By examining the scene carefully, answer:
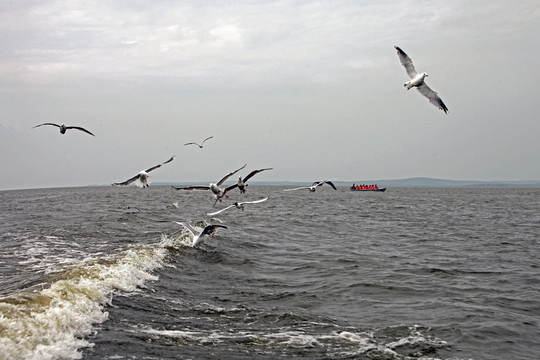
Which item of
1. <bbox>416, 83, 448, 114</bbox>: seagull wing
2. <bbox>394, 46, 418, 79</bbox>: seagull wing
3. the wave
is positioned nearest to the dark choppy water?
the wave

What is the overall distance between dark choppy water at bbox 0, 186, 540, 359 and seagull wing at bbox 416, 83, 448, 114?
5057mm

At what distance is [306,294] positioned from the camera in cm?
1170

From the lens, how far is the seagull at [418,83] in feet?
45.0

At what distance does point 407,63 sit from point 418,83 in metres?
0.67

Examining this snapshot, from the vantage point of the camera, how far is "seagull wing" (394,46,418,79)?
45.0 ft

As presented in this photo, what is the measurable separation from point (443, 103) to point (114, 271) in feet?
34.3

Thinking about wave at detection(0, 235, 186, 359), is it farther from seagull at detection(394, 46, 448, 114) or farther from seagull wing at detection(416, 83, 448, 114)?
seagull wing at detection(416, 83, 448, 114)

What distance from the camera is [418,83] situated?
45.4ft

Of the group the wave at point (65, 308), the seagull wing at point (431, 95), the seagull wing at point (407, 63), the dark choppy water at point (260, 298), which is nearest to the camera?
the wave at point (65, 308)

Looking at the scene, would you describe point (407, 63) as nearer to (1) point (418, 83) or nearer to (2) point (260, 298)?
(1) point (418, 83)

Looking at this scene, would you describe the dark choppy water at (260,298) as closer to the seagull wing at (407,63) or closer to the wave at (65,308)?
the wave at (65,308)

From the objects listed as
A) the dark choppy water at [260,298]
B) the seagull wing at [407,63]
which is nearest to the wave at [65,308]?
the dark choppy water at [260,298]

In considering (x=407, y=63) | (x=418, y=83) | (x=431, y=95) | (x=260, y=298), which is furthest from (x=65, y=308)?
(x=431, y=95)

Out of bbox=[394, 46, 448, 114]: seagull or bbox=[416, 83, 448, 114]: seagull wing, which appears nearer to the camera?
bbox=[394, 46, 448, 114]: seagull
